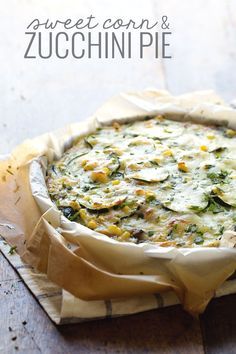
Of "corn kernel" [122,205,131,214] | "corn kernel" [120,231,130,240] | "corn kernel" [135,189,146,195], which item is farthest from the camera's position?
"corn kernel" [135,189,146,195]

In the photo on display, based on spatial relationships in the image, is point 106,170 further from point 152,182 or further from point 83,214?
point 83,214

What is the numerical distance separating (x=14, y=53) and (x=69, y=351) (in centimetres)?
381

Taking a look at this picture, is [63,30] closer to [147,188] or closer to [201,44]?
[201,44]

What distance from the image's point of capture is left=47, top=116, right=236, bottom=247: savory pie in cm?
347

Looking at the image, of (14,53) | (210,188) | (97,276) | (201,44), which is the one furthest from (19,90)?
(97,276)

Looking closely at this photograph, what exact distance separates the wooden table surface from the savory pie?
1.42 ft

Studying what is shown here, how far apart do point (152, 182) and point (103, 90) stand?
208cm

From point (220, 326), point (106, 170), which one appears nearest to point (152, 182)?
point (106, 170)

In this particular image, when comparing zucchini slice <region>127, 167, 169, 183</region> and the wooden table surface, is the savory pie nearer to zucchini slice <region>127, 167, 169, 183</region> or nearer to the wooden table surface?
zucchini slice <region>127, 167, 169, 183</region>

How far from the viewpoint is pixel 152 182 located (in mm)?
3805

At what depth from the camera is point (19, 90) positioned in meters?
5.65

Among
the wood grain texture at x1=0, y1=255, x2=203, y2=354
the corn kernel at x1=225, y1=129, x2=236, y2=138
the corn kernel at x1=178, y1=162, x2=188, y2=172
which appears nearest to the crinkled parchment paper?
the wood grain texture at x1=0, y1=255, x2=203, y2=354

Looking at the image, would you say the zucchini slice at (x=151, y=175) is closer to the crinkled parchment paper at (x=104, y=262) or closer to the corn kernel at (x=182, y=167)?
the corn kernel at (x=182, y=167)

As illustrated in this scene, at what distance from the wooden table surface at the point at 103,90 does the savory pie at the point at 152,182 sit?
0.43 metres
